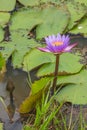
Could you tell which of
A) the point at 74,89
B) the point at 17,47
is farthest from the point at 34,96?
the point at 17,47

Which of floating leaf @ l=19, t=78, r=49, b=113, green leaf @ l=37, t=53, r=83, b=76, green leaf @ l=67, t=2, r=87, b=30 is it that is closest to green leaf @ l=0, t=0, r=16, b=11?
green leaf @ l=67, t=2, r=87, b=30

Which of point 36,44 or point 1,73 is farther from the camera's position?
point 36,44

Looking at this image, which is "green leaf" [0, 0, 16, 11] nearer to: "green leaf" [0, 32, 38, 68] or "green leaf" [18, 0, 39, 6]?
"green leaf" [18, 0, 39, 6]

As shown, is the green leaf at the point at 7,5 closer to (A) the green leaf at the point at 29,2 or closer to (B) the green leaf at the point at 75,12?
(A) the green leaf at the point at 29,2

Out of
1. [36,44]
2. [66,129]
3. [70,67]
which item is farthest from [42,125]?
[36,44]

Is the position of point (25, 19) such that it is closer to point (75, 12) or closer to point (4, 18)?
point (4, 18)

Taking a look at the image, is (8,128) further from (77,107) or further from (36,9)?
(36,9)

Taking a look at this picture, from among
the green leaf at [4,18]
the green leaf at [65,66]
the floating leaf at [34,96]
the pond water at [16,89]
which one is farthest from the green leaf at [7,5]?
the floating leaf at [34,96]
